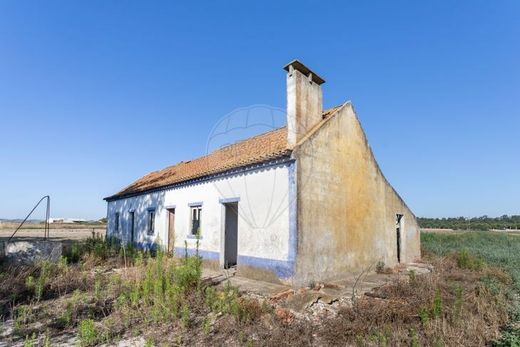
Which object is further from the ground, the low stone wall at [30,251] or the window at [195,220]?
the window at [195,220]

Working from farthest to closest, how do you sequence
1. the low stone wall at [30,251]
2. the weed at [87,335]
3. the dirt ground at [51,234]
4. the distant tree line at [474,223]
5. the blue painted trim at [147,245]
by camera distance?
the distant tree line at [474,223], the dirt ground at [51,234], the blue painted trim at [147,245], the low stone wall at [30,251], the weed at [87,335]

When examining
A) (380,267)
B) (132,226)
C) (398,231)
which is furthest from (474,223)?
(132,226)

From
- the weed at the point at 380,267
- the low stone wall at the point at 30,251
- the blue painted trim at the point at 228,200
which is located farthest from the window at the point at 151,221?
the weed at the point at 380,267

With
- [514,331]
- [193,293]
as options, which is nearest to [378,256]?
[514,331]

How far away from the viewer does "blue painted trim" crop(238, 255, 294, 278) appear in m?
8.52

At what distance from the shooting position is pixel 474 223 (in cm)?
7881

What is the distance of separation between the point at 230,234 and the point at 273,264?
3641 mm

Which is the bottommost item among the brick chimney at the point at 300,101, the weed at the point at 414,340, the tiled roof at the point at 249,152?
the weed at the point at 414,340

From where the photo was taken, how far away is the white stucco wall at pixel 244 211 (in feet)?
29.6

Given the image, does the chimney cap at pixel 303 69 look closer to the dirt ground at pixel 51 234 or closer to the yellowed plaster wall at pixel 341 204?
the yellowed plaster wall at pixel 341 204

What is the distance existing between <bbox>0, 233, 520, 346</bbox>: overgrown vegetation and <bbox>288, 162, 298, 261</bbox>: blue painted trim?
196 centimetres

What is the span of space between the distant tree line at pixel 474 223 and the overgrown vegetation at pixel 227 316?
76.5 m

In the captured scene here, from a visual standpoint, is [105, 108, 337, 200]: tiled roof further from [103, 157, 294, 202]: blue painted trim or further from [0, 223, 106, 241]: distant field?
[0, 223, 106, 241]: distant field

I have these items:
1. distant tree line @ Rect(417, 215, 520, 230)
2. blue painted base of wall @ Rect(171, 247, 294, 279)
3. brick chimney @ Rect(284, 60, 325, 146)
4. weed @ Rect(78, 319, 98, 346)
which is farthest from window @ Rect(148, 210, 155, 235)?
distant tree line @ Rect(417, 215, 520, 230)
